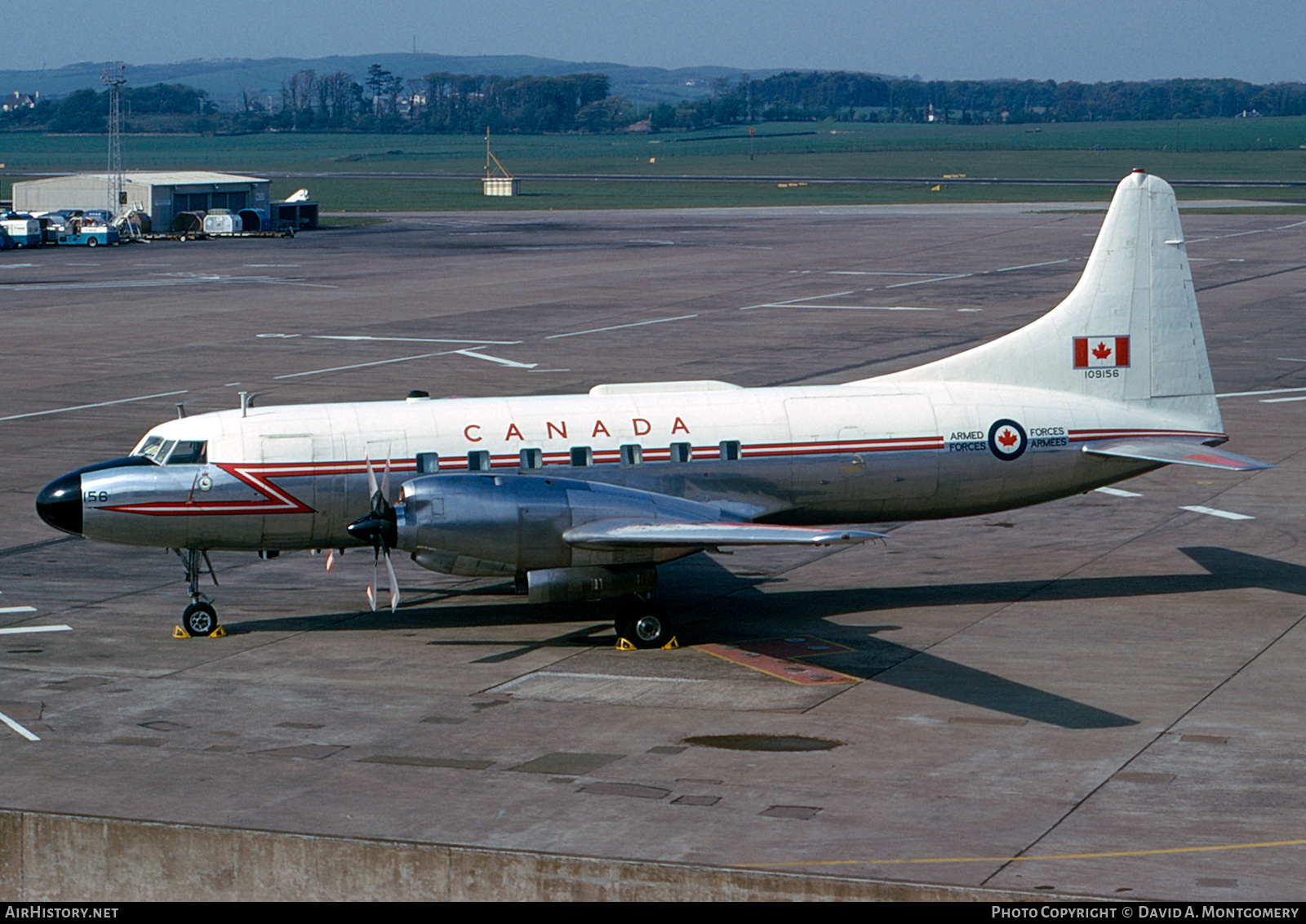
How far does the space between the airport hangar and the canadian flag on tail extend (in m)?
113

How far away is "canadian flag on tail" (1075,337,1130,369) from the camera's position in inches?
1220

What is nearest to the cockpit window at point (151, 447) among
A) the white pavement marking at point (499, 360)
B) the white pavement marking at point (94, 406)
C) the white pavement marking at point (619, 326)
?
the white pavement marking at point (94, 406)

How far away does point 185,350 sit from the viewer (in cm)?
6581

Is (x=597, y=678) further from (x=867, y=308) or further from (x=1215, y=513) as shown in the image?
(x=867, y=308)

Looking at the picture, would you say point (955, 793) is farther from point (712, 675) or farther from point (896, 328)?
point (896, 328)

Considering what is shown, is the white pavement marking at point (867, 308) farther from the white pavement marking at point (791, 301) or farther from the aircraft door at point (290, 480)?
the aircraft door at point (290, 480)

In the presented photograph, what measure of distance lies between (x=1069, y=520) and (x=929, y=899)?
21.8 meters

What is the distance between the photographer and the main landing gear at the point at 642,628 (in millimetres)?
27000

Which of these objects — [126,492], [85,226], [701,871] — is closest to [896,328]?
[126,492]

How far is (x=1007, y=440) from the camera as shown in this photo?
29.6 meters

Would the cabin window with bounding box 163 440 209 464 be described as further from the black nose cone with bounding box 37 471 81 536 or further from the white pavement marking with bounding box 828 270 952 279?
the white pavement marking with bounding box 828 270 952 279

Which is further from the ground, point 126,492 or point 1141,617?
point 126,492

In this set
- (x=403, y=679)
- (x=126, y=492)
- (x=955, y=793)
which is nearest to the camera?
(x=955, y=793)

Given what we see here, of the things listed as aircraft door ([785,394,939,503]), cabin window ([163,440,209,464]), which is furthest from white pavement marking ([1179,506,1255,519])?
cabin window ([163,440,209,464])
